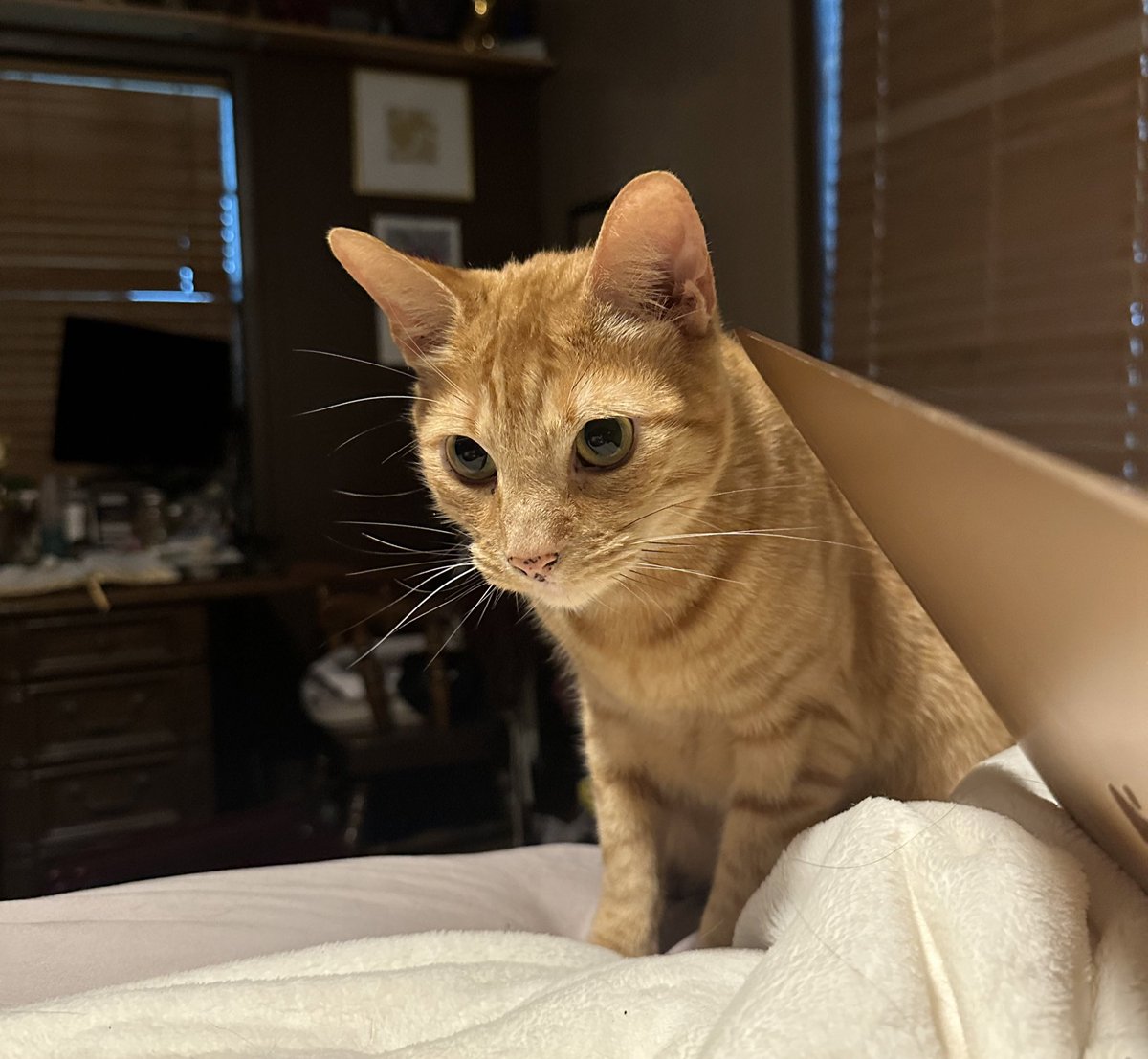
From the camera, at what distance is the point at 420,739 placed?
8.89 ft

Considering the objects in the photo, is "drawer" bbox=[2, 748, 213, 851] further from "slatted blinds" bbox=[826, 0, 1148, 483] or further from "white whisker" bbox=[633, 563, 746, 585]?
"white whisker" bbox=[633, 563, 746, 585]

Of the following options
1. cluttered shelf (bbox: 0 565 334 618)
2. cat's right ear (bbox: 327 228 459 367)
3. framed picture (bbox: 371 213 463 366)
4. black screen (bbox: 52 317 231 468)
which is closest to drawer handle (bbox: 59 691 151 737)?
cluttered shelf (bbox: 0 565 334 618)

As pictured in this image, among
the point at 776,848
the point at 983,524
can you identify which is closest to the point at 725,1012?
the point at 983,524

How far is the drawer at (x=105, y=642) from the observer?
255 centimetres

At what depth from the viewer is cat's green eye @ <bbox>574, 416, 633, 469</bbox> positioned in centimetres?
77

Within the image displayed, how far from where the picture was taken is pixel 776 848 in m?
0.76

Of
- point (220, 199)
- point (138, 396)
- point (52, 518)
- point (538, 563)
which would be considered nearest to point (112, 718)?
point (52, 518)

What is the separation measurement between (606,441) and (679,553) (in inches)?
4.6

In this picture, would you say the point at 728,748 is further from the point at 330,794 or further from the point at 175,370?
the point at 175,370

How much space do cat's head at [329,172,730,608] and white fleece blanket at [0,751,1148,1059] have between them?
0.29 m

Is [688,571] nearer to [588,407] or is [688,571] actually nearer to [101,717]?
[588,407]

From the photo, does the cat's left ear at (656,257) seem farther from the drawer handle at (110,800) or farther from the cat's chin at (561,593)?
the drawer handle at (110,800)

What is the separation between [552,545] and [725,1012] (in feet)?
1.29

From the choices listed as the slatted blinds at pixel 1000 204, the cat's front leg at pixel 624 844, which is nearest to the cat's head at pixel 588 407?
the cat's front leg at pixel 624 844
